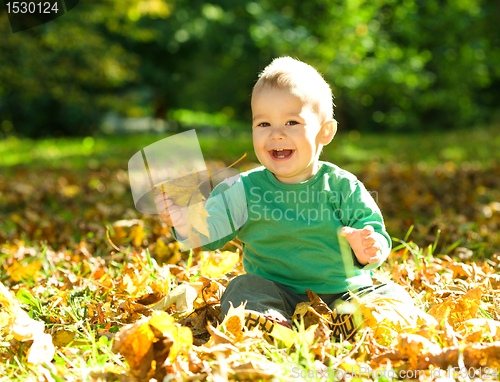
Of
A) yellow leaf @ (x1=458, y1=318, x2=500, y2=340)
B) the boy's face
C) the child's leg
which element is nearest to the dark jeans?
the child's leg

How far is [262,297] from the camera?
171 centimetres

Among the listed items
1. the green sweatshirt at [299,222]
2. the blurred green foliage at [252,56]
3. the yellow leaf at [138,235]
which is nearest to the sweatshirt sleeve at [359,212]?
the green sweatshirt at [299,222]

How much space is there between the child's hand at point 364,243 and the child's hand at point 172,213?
0.54m

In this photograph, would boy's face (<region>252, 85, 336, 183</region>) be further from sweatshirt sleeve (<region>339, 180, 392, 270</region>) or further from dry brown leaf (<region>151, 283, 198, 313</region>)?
dry brown leaf (<region>151, 283, 198, 313</region>)

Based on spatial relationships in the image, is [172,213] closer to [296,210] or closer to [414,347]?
[296,210]

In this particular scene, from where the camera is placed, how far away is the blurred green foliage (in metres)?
10.6

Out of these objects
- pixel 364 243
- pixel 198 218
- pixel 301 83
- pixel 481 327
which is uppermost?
pixel 301 83

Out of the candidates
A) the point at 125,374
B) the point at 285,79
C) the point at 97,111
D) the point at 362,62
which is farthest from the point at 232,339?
the point at 97,111

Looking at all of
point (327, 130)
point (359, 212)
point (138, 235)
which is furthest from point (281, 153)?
point (138, 235)

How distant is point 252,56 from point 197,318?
1599 centimetres

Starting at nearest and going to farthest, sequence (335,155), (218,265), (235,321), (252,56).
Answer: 1. (235,321)
2. (218,265)
3. (335,155)
4. (252,56)

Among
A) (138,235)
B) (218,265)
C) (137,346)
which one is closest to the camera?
(137,346)

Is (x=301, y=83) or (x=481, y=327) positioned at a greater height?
(x=301, y=83)

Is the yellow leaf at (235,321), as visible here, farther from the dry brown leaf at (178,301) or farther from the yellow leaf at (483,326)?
the yellow leaf at (483,326)
